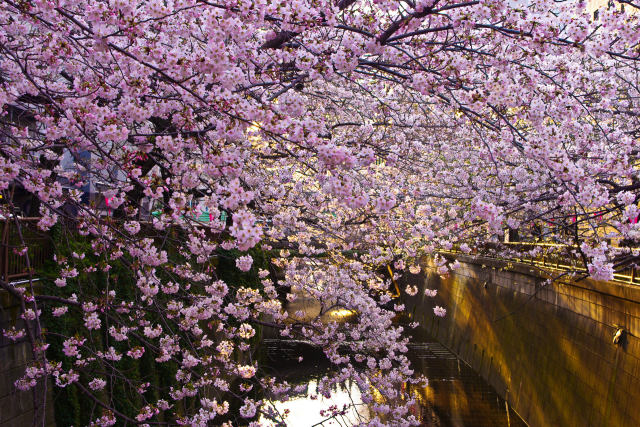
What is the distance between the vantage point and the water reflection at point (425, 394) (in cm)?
1562

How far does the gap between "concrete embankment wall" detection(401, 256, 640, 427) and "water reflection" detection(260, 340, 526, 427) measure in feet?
1.79

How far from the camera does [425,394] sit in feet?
60.2

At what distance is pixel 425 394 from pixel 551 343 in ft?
17.5

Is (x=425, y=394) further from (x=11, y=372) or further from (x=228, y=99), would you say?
(x=228, y=99)

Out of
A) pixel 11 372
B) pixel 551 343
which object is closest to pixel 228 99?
Answer: pixel 11 372

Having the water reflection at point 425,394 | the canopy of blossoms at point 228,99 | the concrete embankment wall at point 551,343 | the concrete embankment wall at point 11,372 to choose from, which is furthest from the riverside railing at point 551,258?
the concrete embankment wall at point 11,372

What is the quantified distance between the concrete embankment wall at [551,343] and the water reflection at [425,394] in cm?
55

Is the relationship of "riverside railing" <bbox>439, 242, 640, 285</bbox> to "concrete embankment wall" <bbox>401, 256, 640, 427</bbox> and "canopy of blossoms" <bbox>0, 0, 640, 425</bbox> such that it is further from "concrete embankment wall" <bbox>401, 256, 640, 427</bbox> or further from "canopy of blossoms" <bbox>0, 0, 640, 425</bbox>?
"canopy of blossoms" <bbox>0, 0, 640, 425</bbox>

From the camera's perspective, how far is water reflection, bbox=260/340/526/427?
615 inches

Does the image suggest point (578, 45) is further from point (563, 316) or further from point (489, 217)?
point (563, 316)

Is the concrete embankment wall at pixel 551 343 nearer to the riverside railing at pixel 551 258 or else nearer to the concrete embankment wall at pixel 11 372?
the riverside railing at pixel 551 258

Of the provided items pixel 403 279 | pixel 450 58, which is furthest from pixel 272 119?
pixel 403 279

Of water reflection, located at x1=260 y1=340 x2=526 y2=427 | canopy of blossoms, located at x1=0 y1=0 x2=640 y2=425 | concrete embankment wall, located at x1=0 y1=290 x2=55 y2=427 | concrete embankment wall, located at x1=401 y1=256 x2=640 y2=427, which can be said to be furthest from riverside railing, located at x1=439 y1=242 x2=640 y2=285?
concrete embankment wall, located at x1=0 y1=290 x2=55 y2=427

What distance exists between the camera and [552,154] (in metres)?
4.62
